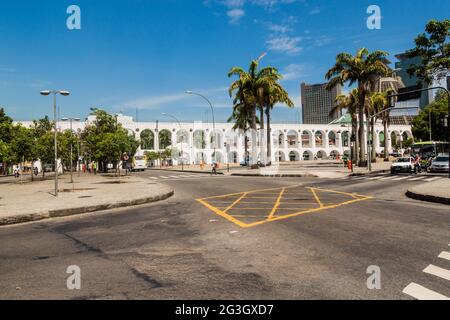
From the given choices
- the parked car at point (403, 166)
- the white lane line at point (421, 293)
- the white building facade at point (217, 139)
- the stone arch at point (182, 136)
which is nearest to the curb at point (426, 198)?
the white lane line at point (421, 293)

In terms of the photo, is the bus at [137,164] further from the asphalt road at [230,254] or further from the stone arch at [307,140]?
the stone arch at [307,140]

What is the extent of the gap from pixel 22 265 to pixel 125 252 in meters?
1.54

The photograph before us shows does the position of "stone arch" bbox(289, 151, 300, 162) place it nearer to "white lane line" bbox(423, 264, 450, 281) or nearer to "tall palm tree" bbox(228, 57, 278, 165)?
"tall palm tree" bbox(228, 57, 278, 165)

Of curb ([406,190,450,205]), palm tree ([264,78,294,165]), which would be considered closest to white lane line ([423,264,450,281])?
curb ([406,190,450,205])

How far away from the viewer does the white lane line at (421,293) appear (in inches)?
147

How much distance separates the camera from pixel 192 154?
92312 mm

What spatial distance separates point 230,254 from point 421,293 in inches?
108

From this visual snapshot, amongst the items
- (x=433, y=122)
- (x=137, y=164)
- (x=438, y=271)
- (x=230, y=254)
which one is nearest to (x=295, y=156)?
(x=433, y=122)

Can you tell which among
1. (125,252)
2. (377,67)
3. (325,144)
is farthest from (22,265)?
(325,144)

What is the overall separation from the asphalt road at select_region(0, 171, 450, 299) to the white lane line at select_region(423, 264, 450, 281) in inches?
1.1

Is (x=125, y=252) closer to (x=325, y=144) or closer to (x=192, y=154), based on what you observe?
(x=192, y=154)

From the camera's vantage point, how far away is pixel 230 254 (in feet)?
18.3

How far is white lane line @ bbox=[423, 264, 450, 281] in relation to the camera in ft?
14.4
